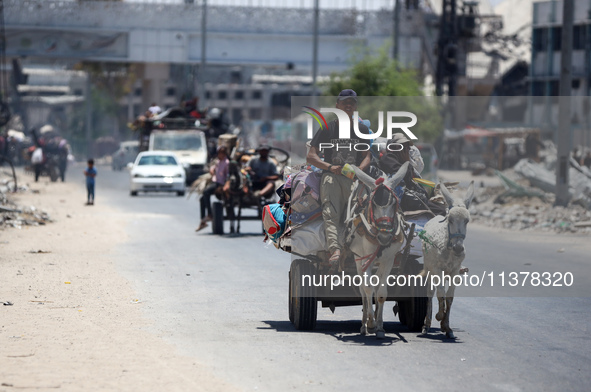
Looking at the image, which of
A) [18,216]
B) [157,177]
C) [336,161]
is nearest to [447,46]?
[157,177]

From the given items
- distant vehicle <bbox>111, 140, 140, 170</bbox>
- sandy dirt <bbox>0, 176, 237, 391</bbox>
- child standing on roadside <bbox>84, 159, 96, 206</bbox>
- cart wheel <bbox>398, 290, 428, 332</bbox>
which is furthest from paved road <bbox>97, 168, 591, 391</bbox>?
distant vehicle <bbox>111, 140, 140, 170</bbox>

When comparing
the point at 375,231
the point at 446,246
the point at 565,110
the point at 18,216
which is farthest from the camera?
the point at 565,110

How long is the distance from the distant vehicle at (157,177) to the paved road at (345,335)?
18522mm

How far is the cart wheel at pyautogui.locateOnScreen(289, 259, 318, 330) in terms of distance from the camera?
995 centimetres

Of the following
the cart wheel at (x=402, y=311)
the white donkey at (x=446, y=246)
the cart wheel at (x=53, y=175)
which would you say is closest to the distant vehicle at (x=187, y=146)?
the cart wheel at (x=53, y=175)

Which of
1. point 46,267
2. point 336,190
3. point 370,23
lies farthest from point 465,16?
point 336,190

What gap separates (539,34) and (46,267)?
→ 2245 inches

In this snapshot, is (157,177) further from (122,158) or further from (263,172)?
(122,158)

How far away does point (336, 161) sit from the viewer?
10.1 meters

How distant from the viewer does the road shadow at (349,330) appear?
9625 mm

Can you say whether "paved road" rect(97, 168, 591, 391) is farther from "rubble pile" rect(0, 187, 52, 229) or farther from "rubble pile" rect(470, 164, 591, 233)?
"rubble pile" rect(470, 164, 591, 233)

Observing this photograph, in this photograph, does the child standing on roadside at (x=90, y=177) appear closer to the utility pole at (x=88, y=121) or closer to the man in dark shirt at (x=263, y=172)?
the man in dark shirt at (x=263, y=172)

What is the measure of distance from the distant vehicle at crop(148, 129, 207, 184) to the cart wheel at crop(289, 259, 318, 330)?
28979mm

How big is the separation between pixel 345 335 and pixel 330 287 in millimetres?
485
